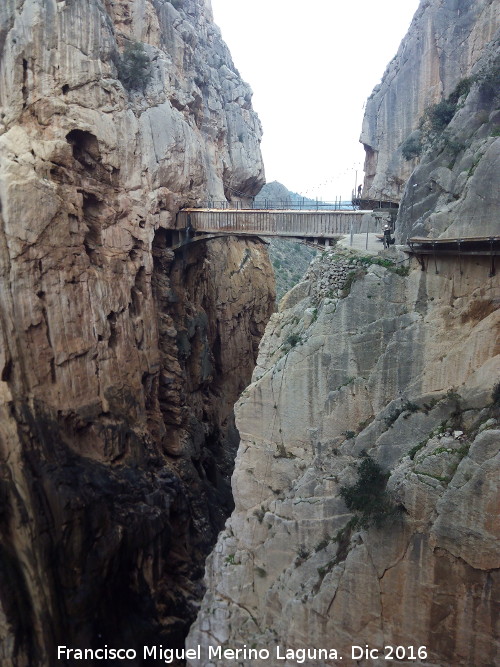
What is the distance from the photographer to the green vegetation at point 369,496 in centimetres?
1024

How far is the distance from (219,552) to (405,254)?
8.18m

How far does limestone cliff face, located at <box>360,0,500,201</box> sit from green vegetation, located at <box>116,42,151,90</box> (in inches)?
321

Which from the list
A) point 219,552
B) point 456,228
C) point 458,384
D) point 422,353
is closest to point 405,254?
point 456,228

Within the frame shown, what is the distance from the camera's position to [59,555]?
15609mm

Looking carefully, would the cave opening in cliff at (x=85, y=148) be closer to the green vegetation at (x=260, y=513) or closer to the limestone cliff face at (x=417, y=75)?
the limestone cliff face at (x=417, y=75)

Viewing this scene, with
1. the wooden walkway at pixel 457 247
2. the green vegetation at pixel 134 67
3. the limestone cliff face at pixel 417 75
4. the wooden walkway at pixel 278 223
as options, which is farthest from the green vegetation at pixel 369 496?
the green vegetation at pixel 134 67

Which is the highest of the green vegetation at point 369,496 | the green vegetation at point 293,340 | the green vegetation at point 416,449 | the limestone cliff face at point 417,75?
the limestone cliff face at point 417,75

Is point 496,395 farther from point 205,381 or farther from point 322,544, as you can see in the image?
point 205,381

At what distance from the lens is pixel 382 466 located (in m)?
10.8

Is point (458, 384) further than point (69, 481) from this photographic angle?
No

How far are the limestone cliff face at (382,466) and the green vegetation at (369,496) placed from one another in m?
0.16

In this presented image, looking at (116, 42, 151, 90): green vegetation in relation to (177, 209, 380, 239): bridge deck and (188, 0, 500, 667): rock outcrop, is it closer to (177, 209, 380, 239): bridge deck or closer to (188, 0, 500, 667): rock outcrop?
(177, 209, 380, 239): bridge deck

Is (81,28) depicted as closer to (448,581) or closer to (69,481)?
(69,481)

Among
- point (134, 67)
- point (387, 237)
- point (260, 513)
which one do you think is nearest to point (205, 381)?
point (260, 513)
